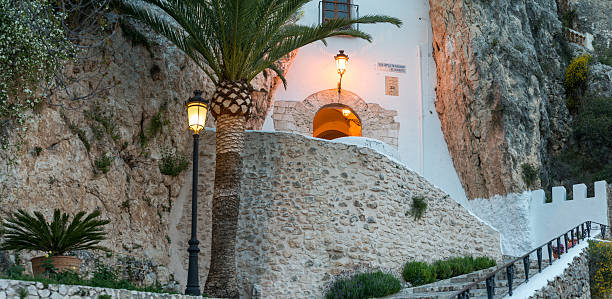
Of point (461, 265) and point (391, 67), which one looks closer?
point (461, 265)

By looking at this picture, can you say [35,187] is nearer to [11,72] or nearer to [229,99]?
[11,72]

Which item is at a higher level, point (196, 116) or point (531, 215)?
point (196, 116)

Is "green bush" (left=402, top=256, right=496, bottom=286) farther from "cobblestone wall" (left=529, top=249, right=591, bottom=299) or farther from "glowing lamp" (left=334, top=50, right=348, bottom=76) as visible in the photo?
"glowing lamp" (left=334, top=50, right=348, bottom=76)

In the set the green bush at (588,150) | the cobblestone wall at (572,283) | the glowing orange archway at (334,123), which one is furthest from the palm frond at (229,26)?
the green bush at (588,150)

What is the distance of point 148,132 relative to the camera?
1299 centimetres

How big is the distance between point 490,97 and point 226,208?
9808 mm

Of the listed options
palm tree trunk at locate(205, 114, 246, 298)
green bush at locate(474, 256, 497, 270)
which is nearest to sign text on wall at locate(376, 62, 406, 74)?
green bush at locate(474, 256, 497, 270)

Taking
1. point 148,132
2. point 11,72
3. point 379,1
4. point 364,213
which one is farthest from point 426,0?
point 11,72

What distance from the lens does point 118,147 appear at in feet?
40.4

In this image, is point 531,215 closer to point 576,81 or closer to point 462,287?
point 576,81

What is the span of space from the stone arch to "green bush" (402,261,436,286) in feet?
19.5

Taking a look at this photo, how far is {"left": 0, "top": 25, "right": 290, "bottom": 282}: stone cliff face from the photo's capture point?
10.4 metres

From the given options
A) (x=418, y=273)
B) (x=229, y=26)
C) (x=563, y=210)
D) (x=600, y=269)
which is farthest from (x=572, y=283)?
(x=229, y=26)

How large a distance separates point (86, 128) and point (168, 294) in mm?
4101
